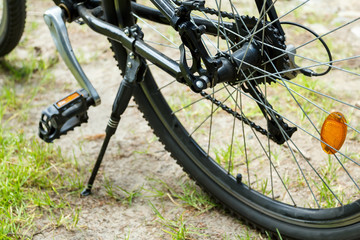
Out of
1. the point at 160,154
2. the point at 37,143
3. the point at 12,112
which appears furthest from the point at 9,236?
the point at 12,112

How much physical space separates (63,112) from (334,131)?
1042 millimetres

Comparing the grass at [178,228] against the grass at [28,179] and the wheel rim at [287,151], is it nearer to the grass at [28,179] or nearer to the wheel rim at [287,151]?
the wheel rim at [287,151]

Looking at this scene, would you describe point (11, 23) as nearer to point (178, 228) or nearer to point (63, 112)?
point (63, 112)

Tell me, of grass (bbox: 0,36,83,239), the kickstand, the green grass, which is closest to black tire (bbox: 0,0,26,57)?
grass (bbox: 0,36,83,239)

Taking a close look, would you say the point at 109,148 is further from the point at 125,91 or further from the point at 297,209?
the point at 297,209

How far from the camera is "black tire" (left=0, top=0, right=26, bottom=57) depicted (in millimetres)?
2457

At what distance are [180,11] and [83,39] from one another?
1.93 metres

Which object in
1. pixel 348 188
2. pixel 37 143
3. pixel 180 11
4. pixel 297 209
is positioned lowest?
pixel 37 143

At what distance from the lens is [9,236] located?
179 cm

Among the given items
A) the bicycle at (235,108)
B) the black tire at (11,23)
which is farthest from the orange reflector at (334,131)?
the black tire at (11,23)

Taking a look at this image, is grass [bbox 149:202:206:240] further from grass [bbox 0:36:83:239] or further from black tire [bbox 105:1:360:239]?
grass [bbox 0:36:83:239]

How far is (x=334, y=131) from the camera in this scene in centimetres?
149

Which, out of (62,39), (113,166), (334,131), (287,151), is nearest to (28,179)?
(113,166)

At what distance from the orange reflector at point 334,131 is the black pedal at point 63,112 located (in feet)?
3.08
